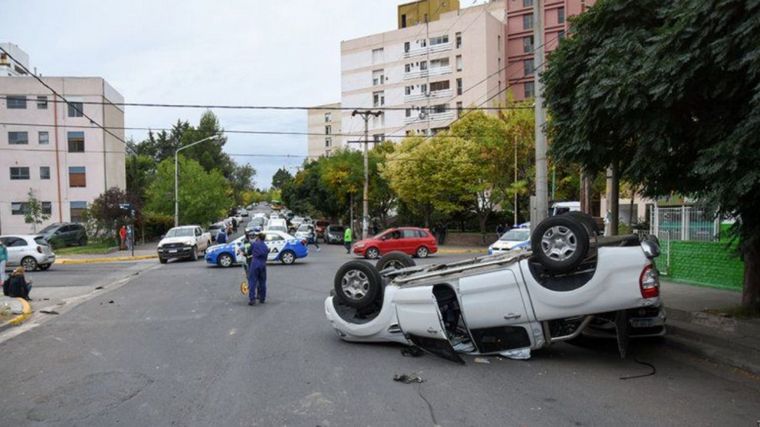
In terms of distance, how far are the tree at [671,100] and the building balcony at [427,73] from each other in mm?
51976

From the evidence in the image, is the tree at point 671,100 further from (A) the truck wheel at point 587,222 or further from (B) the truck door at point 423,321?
(B) the truck door at point 423,321

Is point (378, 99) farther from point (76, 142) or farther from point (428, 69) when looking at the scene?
point (76, 142)

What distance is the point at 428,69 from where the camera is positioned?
203 feet

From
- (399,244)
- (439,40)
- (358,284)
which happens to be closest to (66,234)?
(399,244)

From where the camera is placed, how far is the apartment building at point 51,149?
150 feet

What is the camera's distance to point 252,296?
1267 cm

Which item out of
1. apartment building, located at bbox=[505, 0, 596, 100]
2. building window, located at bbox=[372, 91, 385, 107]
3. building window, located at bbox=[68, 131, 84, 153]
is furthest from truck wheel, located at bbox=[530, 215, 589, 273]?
building window, located at bbox=[372, 91, 385, 107]

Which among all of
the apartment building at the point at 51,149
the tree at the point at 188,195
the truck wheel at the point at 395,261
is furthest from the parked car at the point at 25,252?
the apartment building at the point at 51,149

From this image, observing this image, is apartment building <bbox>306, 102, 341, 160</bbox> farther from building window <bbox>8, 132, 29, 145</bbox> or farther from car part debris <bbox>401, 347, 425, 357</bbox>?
car part debris <bbox>401, 347, 425, 357</bbox>

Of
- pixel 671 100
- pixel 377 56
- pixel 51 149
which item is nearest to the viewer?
pixel 671 100

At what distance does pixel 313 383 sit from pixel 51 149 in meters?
47.9

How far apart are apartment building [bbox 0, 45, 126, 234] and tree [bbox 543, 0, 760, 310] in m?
44.6

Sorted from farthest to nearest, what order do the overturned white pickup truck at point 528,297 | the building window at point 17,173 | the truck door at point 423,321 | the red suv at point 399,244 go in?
the building window at point 17,173 → the red suv at point 399,244 → the truck door at point 423,321 → the overturned white pickup truck at point 528,297

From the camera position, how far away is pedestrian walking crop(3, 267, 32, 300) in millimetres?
13422
